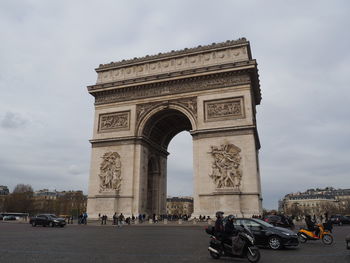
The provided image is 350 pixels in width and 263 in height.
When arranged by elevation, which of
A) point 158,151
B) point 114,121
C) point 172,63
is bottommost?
point 158,151

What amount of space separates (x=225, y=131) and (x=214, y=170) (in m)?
3.28

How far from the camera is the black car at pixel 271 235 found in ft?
31.1

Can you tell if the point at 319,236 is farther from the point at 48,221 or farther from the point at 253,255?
the point at 48,221

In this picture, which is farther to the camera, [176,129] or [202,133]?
[176,129]

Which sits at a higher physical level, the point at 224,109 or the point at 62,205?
the point at 224,109

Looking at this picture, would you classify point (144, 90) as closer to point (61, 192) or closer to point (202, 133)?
point (202, 133)

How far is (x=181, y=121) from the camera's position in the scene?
32281 mm

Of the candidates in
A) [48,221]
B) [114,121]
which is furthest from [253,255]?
[114,121]

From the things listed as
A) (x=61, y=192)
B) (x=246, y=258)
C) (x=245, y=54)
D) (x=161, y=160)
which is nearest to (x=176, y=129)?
(x=161, y=160)

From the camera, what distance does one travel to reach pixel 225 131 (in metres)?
25.4

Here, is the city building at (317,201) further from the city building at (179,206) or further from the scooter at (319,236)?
the scooter at (319,236)

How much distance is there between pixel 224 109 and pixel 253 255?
65.0 feet

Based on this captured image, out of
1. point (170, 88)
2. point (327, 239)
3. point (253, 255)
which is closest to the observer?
point (253, 255)

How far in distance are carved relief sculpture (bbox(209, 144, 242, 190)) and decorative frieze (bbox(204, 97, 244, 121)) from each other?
257 centimetres
